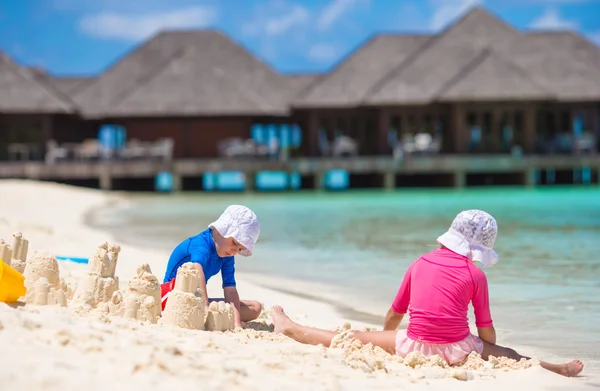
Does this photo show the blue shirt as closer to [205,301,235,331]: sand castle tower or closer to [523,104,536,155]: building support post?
[205,301,235,331]: sand castle tower

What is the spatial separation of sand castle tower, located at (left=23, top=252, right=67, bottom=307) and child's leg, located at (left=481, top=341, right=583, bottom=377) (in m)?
2.35

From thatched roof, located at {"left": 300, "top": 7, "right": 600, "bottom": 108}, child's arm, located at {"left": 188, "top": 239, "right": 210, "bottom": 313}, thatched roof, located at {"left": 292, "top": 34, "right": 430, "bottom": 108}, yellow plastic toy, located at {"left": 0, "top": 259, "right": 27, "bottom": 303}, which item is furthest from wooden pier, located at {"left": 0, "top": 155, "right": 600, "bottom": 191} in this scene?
yellow plastic toy, located at {"left": 0, "top": 259, "right": 27, "bottom": 303}

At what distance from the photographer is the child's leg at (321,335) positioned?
515 centimetres

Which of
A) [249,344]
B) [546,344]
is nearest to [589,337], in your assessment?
[546,344]

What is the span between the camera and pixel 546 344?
623cm

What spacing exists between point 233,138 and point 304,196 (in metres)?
7.02

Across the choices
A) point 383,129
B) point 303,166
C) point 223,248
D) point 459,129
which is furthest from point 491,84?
point 223,248

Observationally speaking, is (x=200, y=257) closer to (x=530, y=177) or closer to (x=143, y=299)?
(x=143, y=299)

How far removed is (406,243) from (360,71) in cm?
2102

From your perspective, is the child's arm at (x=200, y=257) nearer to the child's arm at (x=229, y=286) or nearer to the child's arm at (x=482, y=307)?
the child's arm at (x=229, y=286)

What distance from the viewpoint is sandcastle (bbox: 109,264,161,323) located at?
200 inches

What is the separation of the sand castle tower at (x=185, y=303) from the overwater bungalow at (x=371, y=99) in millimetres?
24379

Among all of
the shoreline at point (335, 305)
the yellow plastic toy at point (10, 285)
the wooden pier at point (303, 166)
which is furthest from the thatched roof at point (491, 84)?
the yellow plastic toy at point (10, 285)

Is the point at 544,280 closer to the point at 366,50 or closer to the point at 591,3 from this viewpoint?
the point at 366,50
